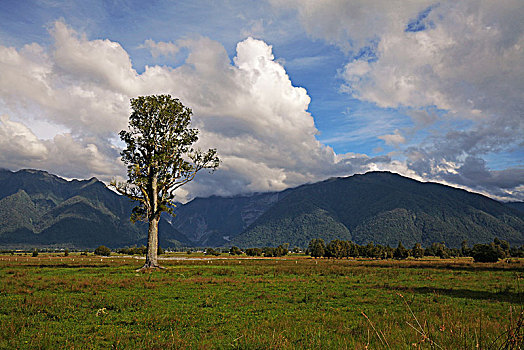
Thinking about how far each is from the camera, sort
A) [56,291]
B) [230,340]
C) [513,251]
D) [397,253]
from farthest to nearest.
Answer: [513,251]
[397,253]
[56,291]
[230,340]

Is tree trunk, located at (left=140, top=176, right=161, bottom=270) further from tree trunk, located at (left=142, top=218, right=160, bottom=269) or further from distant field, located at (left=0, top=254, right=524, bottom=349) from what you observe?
distant field, located at (left=0, top=254, right=524, bottom=349)

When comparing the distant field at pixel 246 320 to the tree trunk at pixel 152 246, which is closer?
the distant field at pixel 246 320

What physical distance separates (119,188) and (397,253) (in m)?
130

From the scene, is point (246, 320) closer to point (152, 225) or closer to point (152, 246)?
point (152, 225)

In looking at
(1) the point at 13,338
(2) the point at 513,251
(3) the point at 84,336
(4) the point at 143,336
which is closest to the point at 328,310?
(4) the point at 143,336

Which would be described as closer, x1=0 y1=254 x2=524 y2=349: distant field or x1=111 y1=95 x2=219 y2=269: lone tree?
x1=0 y1=254 x2=524 y2=349: distant field

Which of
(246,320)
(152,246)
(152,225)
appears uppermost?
(152,225)

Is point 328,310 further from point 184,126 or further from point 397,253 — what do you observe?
point 397,253

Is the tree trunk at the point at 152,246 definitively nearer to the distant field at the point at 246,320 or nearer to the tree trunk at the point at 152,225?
the tree trunk at the point at 152,225

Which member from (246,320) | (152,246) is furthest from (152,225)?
(246,320)

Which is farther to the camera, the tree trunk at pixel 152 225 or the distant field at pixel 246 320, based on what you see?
the tree trunk at pixel 152 225

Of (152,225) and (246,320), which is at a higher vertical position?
(152,225)

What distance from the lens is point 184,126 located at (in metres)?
54.8

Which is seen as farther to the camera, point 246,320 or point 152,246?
point 152,246
